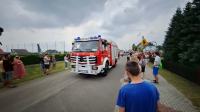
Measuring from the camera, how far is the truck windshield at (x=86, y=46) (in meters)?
15.6

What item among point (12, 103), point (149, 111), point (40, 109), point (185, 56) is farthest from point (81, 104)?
point (185, 56)

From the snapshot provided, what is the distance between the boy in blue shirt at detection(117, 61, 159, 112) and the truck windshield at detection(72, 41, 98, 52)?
1252 cm

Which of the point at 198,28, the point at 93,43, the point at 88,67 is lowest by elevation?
the point at 88,67

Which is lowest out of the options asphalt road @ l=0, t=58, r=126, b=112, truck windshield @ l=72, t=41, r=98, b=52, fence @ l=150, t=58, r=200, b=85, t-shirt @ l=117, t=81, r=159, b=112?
asphalt road @ l=0, t=58, r=126, b=112

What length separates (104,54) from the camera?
55.0ft

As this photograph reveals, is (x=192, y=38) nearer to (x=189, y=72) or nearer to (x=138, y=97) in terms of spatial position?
(x=189, y=72)

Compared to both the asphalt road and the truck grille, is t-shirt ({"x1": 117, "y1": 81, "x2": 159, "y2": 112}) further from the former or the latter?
the truck grille

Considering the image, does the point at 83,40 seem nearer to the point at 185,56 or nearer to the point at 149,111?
the point at 185,56

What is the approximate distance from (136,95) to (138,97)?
0.04 meters

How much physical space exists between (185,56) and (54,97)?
36.8 feet

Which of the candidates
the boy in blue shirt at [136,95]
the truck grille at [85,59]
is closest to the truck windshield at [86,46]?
the truck grille at [85,59]

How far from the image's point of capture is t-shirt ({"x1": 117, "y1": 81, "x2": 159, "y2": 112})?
2.89 meters

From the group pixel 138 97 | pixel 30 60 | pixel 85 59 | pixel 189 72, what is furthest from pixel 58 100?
pixel 30 60

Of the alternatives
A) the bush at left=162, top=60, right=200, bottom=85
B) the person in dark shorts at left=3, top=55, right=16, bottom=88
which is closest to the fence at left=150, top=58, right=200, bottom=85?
the bush at left=162, top=60, right=200, bottom=85
